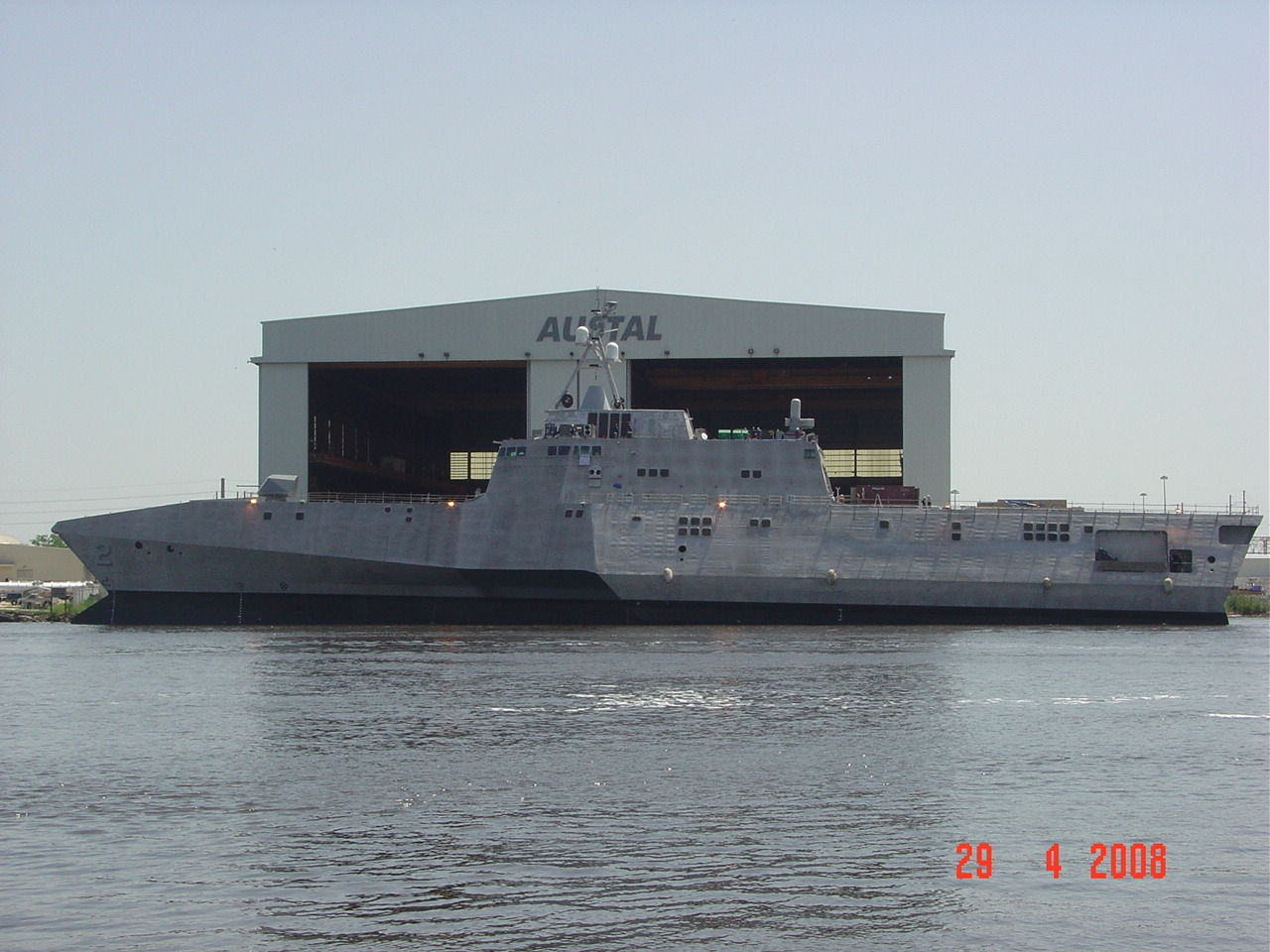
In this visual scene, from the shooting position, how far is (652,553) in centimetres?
4059

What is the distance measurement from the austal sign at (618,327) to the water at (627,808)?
25.8 meters

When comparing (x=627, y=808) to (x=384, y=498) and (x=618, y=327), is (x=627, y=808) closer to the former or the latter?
(x=384, y=498)

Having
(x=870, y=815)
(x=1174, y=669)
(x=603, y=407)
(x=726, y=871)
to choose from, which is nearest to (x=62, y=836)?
(x=726, y=871)

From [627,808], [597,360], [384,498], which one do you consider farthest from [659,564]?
[627,808]

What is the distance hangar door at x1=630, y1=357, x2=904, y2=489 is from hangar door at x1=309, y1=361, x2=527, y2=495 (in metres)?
7.00

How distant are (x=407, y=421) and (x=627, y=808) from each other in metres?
55.9

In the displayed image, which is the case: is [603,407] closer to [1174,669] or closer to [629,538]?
[629,538]

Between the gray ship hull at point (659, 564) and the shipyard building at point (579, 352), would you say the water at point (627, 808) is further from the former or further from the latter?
the shipyard building at point (579, 352)

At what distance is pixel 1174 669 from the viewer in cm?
2733
